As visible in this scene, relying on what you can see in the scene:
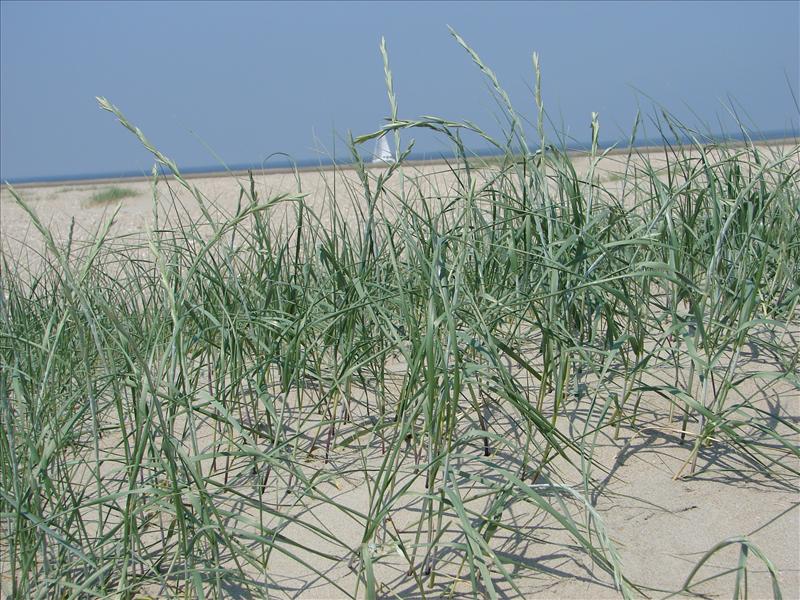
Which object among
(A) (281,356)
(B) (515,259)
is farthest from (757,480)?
(A) (281,356)

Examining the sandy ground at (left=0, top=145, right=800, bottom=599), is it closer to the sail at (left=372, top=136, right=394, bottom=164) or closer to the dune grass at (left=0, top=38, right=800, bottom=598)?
the dune grass at (left=0, top=38, right=800, bottom=598)

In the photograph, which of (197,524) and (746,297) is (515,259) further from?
(197,524)

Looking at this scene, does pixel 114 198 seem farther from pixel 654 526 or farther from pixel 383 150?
pixel 654 526

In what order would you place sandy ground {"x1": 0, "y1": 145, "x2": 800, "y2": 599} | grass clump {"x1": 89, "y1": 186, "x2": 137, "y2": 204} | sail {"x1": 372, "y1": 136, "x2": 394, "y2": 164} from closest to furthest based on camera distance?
sandy ground {"x1": 0, "y1": 145, "x2": 800, "y2": 599}
sail {"x1": 372, "y1": 136, "x2": 394, "y2": 164}
grass clump {"x1": 89, "y1": 186, "x2": 137, "y2": 204}

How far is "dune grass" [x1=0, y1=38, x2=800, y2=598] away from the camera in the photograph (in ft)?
3.60

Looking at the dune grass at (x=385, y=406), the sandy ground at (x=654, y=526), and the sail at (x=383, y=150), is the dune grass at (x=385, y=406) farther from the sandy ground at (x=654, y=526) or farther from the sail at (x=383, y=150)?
the sail at (x=383, y=150)

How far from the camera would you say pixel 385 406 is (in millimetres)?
1572

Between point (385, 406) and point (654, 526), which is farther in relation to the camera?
point (385, 406)

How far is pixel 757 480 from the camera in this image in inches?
49.9

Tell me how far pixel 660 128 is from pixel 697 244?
0.61 m

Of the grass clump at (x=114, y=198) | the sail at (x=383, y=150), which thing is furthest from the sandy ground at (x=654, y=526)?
the grass clump at (x=114, y=198)

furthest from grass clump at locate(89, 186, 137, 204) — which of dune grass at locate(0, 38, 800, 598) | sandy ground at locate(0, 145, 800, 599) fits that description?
sandy ground at locate(0, 145, 800, 599)

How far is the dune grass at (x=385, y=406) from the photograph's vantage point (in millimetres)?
1097

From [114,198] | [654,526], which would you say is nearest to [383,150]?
[654,526]
